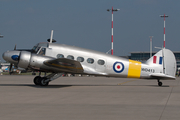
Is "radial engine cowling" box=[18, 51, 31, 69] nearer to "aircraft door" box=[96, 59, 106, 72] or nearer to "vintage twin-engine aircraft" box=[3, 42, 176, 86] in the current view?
"vintage twin-engine aircraft" box=[3, 42, 176, 86]

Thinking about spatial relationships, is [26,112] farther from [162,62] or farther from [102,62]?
[162,62]

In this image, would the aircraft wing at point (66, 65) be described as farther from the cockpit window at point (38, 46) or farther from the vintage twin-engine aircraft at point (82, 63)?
the cockpit window at point (38, 46)

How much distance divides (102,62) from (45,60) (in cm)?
454

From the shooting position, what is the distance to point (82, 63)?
1828 cm

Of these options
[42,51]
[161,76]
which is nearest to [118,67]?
[161,76]

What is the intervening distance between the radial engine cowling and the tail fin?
9.86 meters

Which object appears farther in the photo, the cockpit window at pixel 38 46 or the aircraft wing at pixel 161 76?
the aircraft wing at pixel 161 76

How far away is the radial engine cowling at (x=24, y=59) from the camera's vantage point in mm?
16922

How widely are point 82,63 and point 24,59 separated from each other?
14.6 feet

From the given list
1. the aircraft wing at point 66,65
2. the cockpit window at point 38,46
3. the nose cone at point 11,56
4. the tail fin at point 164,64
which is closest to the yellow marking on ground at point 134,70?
the tail fin at point 164,64

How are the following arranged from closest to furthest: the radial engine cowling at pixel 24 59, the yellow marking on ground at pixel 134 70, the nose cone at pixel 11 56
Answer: the radial engine cowling at pixel 24 59 → the nose cone at pixel 11 56 → the yellow marking on ground at pixel 134 70

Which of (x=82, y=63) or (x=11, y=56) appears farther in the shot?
(x=82, y=63)

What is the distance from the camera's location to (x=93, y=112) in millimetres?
7855

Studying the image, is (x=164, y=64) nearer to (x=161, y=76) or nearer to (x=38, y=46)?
(x=161, y=76)
